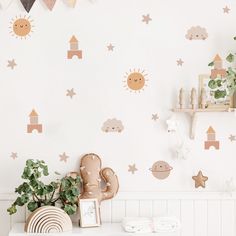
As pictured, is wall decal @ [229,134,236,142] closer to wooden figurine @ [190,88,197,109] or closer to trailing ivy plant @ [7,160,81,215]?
wooden figurine @ [190,88,197,109]

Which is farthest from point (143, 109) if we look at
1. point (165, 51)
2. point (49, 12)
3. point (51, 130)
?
point (49, 12)

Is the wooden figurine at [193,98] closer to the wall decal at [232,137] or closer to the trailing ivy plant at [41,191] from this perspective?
the wall decal at [232,137]

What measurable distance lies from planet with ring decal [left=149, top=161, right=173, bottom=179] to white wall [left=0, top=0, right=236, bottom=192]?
0.03m

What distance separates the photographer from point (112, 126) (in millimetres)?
3051

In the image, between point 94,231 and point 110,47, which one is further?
point 110,47

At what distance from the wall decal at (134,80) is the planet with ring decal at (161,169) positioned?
1.46ft

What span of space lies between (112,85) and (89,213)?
2.39 ft

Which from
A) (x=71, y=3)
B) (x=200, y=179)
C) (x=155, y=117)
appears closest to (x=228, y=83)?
(x=155, y=117)

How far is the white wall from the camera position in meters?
3.03

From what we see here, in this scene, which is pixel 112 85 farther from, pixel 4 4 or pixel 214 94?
pixel 4 4

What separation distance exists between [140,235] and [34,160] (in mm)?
738

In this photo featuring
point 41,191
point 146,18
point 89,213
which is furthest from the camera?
point 146,18

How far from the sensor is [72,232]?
283cm

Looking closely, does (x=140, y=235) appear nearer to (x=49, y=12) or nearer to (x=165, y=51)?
(x=165, y=51)
